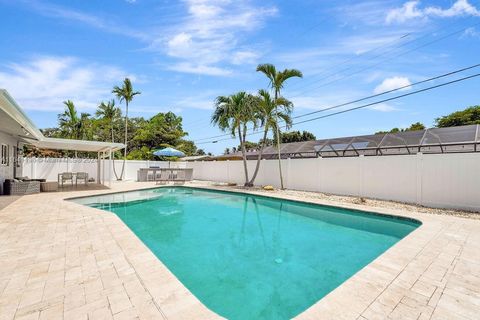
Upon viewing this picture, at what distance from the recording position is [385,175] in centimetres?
989

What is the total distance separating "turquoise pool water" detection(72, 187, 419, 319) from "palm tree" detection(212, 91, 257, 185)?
588 centimetres

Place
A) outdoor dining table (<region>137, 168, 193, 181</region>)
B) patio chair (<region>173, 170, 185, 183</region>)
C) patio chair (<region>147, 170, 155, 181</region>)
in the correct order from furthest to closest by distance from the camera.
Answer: patio chair (<region>147, 170, 155, 181</region>)
outdoor dining table (<region>137, 168, 193, 181</region>)
patio chair (<region>173, 170, 185, 183</region>)

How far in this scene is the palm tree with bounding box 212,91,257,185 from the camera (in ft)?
47.5

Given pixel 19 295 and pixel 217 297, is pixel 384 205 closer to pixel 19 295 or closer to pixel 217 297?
pixel 217 297

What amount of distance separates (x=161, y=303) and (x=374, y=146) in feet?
38.5

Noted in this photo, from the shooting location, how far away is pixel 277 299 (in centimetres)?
337

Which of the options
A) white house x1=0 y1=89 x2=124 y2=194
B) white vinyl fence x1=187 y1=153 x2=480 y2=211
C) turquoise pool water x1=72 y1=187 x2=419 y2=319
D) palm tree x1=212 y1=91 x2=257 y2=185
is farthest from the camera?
palm tree x1=212 y1=91 x2=257 y2=185

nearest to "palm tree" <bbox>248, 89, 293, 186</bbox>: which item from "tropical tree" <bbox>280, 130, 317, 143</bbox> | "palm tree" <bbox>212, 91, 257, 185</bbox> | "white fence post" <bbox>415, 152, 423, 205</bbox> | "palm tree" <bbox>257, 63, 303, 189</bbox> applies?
"palm tree" <bbox>257, 63, 303, 189</bbox>

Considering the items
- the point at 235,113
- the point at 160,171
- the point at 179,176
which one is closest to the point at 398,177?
the point at 235,113

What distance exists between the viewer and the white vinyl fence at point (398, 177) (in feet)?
25.9

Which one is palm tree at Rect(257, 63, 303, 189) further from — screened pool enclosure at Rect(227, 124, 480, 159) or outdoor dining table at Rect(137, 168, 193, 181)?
outdoor dining table at Rect(137, 168, 193, 181)

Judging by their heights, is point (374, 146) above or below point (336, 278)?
above

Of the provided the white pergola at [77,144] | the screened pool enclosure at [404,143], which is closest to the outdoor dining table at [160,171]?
the white pergola at [77,144]

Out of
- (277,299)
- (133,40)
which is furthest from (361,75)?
(277,299)
